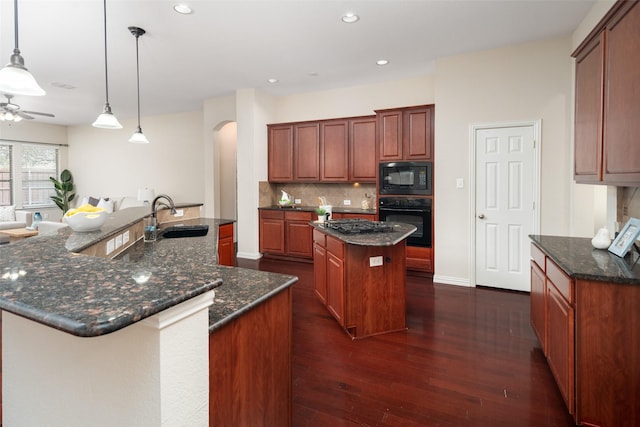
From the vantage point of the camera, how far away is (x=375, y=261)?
2967 millimetres

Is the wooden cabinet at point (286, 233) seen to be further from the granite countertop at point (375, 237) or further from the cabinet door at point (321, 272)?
the granite countertop at point (375, 237)

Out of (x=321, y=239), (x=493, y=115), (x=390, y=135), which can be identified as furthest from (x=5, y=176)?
(x=493, y=115)

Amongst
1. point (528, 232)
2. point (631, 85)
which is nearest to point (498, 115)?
point (528, 232)

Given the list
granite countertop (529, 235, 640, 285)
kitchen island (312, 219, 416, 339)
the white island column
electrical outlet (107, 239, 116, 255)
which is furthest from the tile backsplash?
the white island column

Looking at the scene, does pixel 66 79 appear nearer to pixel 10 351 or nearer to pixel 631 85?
pixel 10 351

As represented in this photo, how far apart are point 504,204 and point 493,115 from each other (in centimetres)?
109

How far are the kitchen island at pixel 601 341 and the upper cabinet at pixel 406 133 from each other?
3031 mm

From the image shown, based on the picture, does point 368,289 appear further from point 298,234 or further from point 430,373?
point 298,234

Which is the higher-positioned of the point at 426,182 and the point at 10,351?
the point at 426,182

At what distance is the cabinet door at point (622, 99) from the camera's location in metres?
1.82

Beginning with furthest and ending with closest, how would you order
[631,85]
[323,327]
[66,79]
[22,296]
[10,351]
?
[66,79] → [323,327] → [631,85] → [10,351] → [22,296]

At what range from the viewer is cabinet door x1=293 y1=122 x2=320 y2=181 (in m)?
5.84

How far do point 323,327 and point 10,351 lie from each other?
2.33m

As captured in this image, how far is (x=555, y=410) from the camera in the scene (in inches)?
77.9
